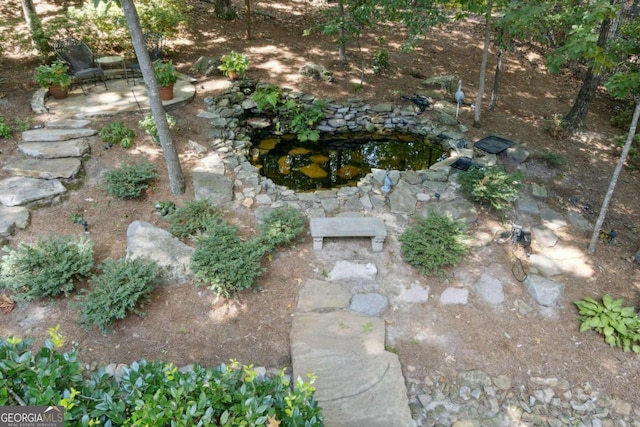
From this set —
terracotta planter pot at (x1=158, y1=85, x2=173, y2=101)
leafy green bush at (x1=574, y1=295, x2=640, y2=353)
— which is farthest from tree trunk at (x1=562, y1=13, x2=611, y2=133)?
terracotta planter pot at (x1=158, y1=85, x2=173, y2=101)

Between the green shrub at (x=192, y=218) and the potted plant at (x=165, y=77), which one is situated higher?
the potted plant at (x=165, y=77)

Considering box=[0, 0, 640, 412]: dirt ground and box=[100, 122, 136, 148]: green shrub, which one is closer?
box=[0, 0, 640, 412]: dirt ground

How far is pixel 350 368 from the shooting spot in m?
3.70

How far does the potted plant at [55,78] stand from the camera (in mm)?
7027

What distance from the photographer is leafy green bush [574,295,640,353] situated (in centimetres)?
405

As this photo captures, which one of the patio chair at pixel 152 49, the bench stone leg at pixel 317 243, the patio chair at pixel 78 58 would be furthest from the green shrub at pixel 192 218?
the patio chair at pixel 152 49

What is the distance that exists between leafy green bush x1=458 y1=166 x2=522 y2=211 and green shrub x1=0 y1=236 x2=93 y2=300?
4.83 metres

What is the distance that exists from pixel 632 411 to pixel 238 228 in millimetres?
4423

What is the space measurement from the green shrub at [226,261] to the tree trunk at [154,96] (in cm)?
122

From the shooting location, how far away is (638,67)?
516 centimetres

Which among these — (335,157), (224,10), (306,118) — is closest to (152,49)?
(306,118)

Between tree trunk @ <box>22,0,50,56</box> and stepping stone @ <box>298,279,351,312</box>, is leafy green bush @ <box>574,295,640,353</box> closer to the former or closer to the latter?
stepping stone @ <box>298,279,351,312</box>

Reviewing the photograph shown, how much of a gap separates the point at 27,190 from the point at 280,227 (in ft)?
11.4

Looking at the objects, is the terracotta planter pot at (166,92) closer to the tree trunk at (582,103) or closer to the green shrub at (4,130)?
the green shrub at (4,130)
